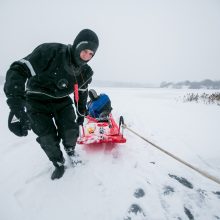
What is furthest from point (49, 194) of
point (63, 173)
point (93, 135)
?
point (93, 135)

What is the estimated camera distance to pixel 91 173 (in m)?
2.66

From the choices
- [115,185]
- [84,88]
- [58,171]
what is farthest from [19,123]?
[115,185]

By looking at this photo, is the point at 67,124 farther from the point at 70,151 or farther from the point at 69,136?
the point at 70,151

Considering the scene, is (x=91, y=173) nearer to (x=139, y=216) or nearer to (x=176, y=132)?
(x=139, y=216)

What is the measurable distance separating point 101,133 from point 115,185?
128 centimetres

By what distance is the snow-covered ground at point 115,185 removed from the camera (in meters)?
1.96

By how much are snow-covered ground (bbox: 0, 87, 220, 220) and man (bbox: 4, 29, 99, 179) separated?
1.22 feet

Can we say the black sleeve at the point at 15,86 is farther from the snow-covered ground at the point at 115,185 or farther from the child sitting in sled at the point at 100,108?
the child sitting in sled at the point at 100,108

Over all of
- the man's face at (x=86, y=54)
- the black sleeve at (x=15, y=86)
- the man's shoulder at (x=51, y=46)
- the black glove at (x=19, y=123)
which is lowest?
the black glove at (x=19, y=123)

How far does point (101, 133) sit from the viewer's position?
Result: 11.6 feet

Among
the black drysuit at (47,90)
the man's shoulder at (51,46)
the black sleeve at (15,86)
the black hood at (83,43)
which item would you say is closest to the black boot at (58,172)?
the black drysuit at (47,90)

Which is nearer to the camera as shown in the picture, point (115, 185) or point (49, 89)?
point (115, 185)

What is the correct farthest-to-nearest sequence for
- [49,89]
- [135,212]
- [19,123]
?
[49,89] < [19,123] < [135,212]

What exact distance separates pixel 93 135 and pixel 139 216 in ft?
5.77
